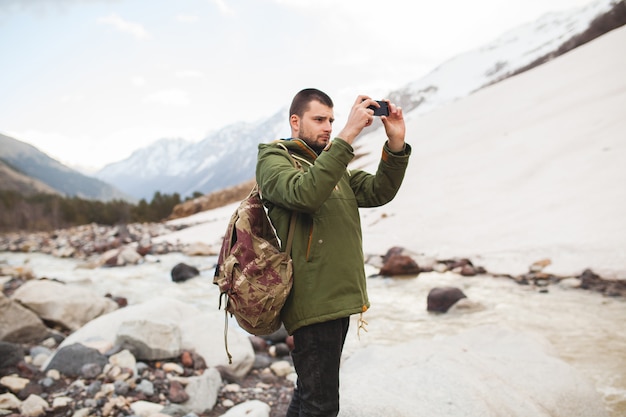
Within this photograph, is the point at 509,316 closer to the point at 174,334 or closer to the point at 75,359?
the point at 174,334

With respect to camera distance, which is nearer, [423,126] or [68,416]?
[68,416]

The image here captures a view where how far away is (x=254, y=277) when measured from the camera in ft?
6.13

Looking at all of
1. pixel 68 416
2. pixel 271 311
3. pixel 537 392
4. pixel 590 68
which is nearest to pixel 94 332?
pixel 68 416

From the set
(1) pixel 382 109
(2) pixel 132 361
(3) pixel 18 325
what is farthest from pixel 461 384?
(3) pixel 18 325

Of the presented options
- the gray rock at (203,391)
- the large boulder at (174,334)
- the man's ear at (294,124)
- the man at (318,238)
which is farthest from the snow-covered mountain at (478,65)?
the man at (318,238)

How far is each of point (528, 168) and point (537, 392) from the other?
47.8 feet

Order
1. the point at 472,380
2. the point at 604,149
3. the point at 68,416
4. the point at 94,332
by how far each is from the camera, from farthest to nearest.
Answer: the point at 604,149 < the point at 94,332 < the point at 68,416 < the point at 472,380

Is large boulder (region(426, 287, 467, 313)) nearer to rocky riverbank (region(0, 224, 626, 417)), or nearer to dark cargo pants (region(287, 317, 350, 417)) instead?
rocky riverbank (region(0, 224, 626, 417))

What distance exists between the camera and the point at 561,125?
747 inches

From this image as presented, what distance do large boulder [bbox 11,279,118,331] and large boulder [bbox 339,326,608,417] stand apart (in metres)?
5.04

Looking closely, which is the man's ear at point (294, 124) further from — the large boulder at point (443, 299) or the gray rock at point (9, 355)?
the large boulder at point (443, 299)

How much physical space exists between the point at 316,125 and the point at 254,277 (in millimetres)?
837

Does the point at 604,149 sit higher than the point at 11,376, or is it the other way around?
the point at 604,149

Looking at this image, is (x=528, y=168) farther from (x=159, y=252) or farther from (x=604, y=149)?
(x=159, y=252)
